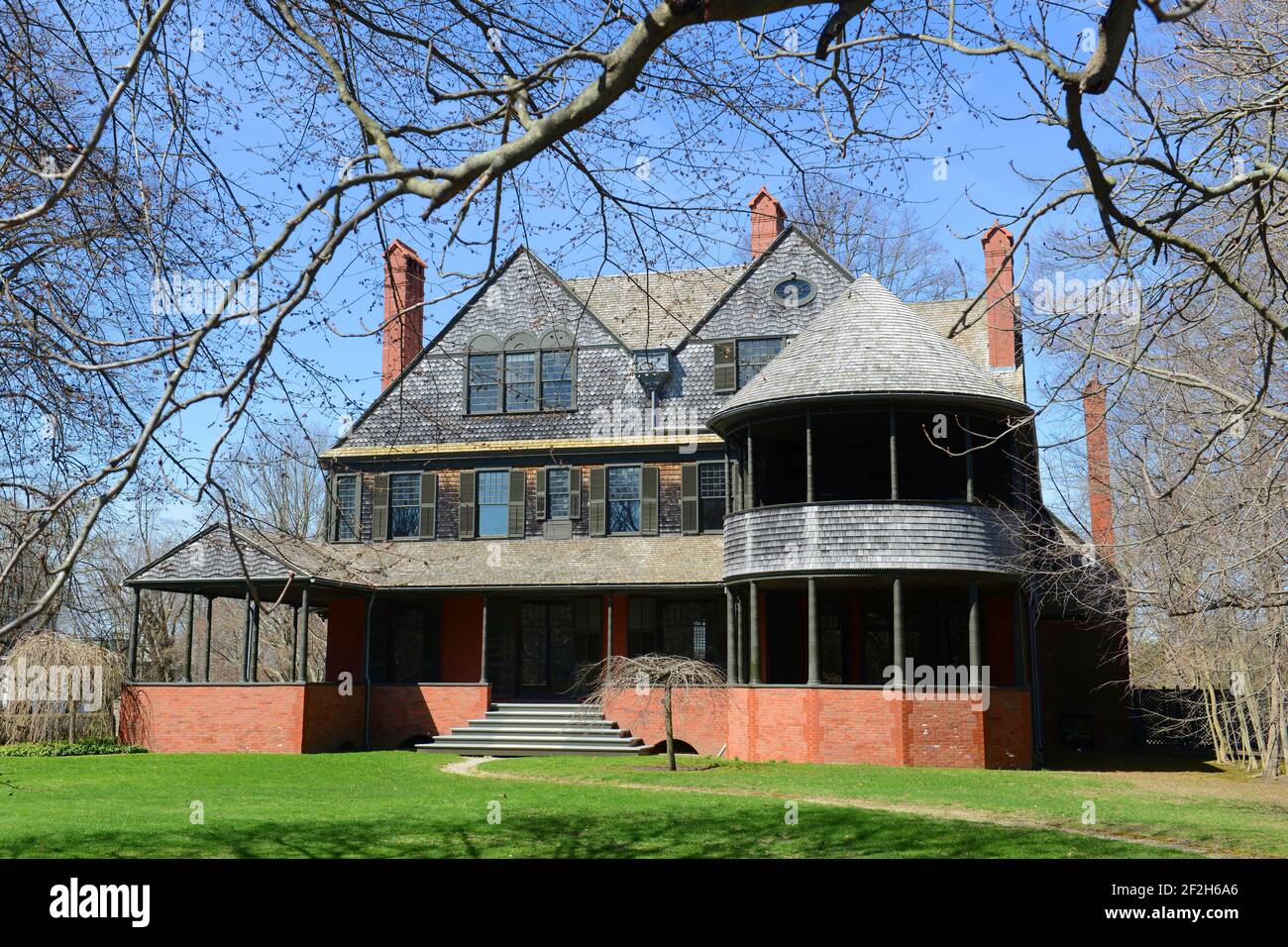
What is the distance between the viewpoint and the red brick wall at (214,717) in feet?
83.6

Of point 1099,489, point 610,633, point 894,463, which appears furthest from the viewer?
point 1099,489

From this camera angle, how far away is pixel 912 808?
15609mm

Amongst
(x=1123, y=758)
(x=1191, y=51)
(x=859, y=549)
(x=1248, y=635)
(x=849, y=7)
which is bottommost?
(x=1123, y=758)

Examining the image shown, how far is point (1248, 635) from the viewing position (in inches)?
940

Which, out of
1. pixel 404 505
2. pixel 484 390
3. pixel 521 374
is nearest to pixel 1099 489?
pixel 521 374

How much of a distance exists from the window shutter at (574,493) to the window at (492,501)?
1559mm

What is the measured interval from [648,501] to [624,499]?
0.67 meters

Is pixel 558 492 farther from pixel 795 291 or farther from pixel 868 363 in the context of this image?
pixel 868 363

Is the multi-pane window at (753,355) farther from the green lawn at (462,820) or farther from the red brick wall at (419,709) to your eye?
the green lawn at (462,820)

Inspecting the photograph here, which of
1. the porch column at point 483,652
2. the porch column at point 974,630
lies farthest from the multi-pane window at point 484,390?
the porch column at point 974,630

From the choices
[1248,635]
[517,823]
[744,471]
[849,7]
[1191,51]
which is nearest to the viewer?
[849,7]

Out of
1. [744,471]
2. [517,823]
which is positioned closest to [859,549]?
[744,471]

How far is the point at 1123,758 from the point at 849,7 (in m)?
24.5
